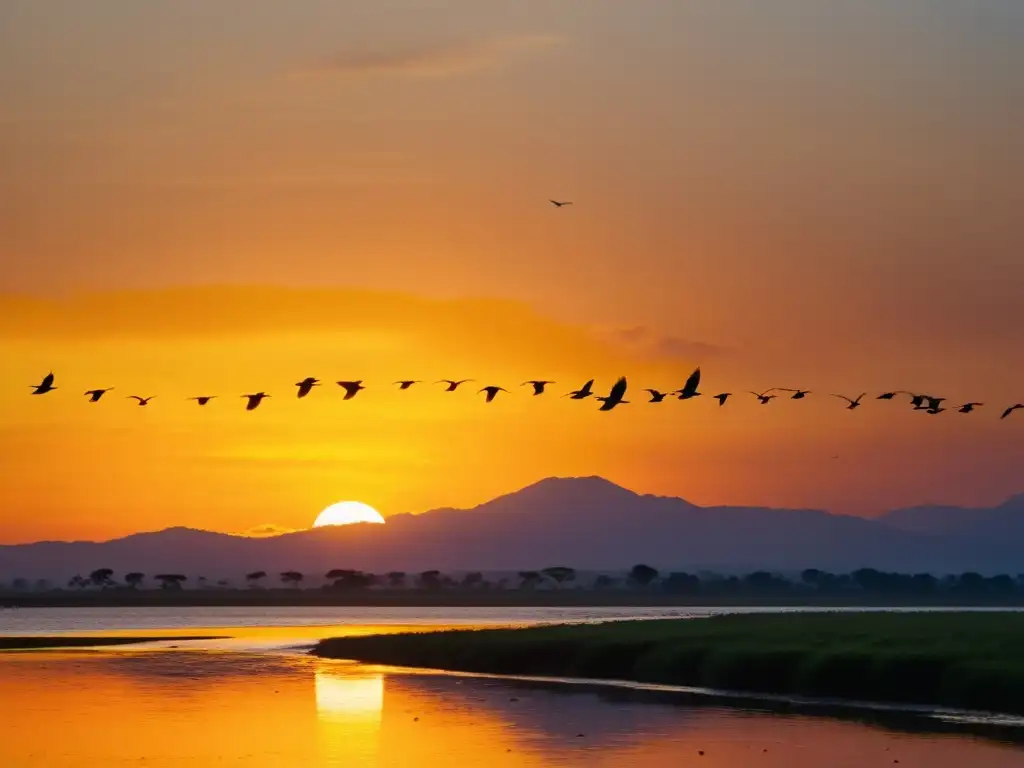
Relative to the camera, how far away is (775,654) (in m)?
71.4

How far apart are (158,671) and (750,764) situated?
144 feet

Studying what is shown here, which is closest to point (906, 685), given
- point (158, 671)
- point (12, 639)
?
point (158, 671)

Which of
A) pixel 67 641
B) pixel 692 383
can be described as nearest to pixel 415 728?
pixel 692 383

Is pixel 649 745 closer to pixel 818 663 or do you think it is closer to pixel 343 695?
pixel 818 663

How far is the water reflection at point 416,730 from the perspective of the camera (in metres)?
52.3

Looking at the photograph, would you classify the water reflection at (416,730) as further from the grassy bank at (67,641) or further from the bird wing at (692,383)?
the grassy bank at (67,641)

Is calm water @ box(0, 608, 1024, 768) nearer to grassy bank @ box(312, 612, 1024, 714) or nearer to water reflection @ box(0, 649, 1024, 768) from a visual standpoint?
water reflection @ box(0, 649, 1024, 768)

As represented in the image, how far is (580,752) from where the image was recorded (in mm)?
53656

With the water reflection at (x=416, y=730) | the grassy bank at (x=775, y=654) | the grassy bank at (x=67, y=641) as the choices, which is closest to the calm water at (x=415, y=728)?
the water reflection at (x=416, y=730)

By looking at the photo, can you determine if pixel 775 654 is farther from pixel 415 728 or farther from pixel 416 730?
pixel 416 730

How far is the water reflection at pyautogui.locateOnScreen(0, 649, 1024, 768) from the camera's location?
5228 cm

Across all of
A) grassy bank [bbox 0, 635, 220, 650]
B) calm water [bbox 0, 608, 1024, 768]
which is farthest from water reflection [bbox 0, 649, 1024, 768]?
grassy bank [bbox 0, 635, 220, 650]

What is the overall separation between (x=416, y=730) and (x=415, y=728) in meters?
0.54

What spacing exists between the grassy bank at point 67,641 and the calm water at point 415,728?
29048mm
